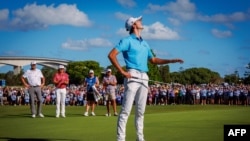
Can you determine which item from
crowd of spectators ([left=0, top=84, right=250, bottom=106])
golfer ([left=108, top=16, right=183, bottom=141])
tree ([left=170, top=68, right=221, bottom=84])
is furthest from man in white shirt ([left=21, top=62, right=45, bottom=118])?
tree ([left=170, top=68, right=221, bottom=84])

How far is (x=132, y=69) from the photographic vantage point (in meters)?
8.01

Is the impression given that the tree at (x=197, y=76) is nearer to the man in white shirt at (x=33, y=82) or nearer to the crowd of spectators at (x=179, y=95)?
the crowd of spectators at (x=179, y=95)

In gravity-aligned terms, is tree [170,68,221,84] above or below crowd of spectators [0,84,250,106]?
above

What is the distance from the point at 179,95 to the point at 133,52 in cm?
2936

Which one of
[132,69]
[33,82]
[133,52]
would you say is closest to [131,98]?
[132,69]

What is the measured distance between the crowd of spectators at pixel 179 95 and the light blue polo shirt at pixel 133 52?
26254 mm

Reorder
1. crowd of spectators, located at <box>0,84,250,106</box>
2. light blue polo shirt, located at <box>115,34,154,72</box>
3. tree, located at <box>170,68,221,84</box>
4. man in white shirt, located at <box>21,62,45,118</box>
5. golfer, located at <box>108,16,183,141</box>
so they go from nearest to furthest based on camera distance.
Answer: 1. golfer, located at <box>108,16,183,141</box>
2. light blue polo shirt, located at <box>115,34,154,72</box>
3. man in white shirt, located at <box>21,62,45,118</box>
4. crowd of spectators, located at <box>0,84,250,106</box>
5. tree, located at <box>170,68,221,84</box>

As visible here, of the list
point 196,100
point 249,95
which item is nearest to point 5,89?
point 196,100

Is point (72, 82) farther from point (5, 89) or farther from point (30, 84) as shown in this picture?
point (30, 84)

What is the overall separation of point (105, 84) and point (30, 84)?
3.44 meters

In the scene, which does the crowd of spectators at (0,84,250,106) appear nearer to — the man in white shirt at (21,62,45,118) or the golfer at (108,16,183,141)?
the man in white shirt at (21,62,45,118)

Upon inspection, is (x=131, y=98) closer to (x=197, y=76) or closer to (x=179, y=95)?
(x=179, y=95)

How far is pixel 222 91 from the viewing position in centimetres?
3512

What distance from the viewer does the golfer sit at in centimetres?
784
